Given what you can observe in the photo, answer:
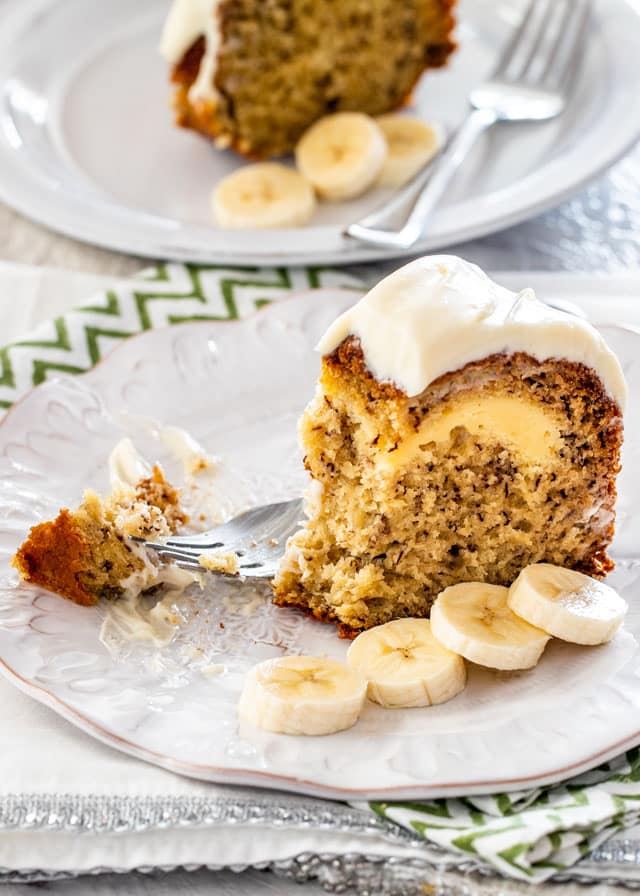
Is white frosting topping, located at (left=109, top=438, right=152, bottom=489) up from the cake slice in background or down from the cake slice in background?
down

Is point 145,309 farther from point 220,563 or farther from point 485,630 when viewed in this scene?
point 485,630

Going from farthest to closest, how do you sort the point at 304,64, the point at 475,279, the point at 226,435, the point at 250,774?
1. the point at 304,64
2. the point at 226,435
3. the point at 475,279
4. the point at 250,774

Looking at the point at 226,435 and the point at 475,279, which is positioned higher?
the point at 475,279

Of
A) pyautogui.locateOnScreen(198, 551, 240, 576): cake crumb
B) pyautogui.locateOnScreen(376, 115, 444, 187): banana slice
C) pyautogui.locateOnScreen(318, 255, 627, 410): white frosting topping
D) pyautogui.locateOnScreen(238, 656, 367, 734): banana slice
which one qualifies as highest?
pyautogui.locateOnScreen(318, 255, 627, 410): white frosting topping

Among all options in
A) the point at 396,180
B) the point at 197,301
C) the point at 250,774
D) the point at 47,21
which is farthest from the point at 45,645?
the point at 47,21

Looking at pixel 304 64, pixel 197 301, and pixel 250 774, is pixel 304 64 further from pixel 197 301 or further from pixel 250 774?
pixel 250 774

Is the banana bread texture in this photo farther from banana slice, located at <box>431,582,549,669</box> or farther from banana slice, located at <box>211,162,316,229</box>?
banana slice, located at <box>211,162,316,229</box>

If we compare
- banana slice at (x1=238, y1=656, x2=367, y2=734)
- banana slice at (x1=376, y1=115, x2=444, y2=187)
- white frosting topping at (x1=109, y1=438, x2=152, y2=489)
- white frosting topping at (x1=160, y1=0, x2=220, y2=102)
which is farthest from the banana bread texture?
white frosting topping at (x1=160, y1=0, x2=220, y2=102)
